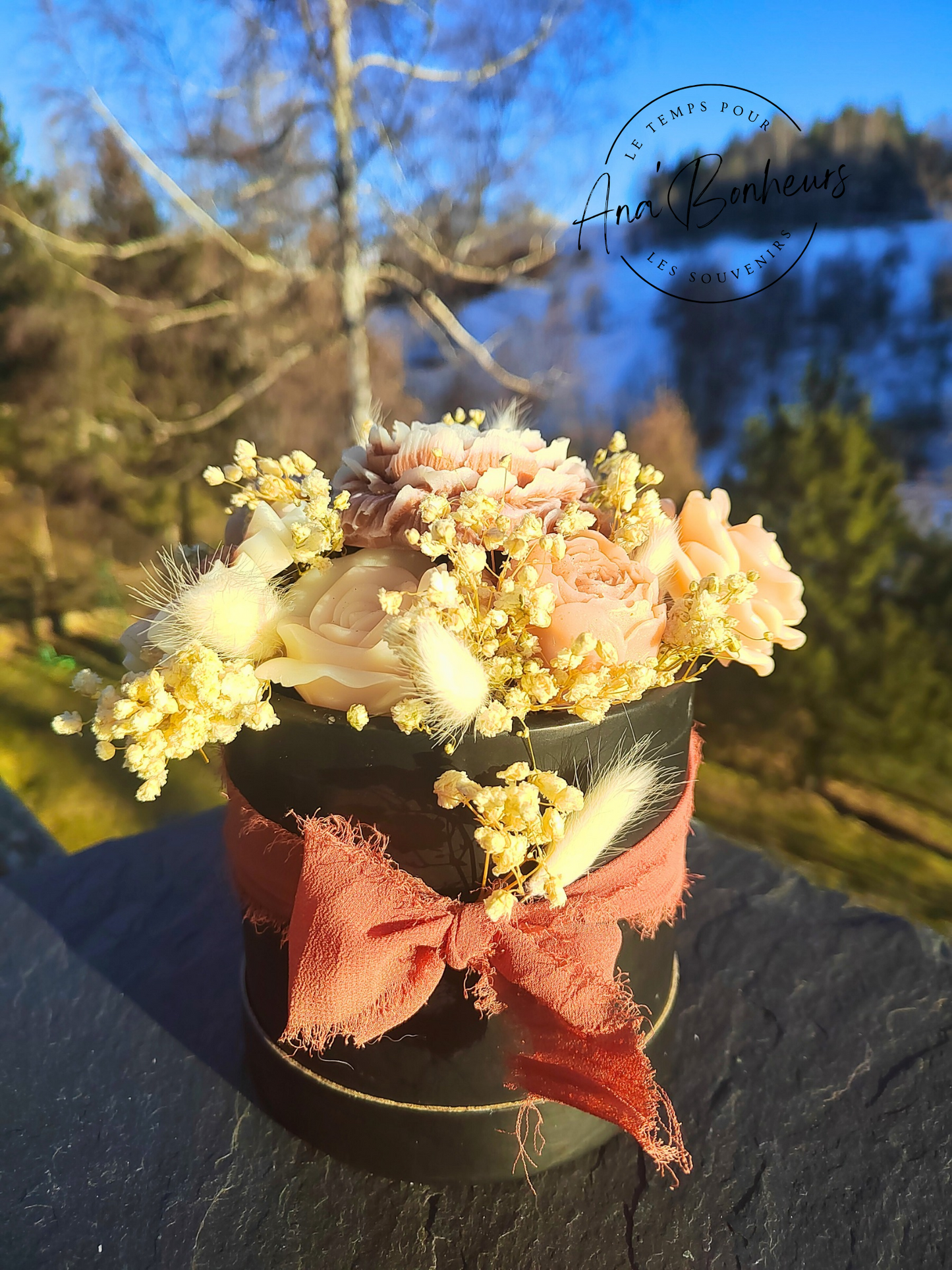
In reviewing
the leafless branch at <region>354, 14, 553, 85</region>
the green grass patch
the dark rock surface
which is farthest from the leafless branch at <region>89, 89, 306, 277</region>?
the dark rock surface

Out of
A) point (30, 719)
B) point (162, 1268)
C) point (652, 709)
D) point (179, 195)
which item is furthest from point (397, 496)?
point (30, 719)

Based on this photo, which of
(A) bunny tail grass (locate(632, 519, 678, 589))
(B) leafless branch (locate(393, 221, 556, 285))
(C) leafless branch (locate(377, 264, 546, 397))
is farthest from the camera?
(C) leafless branch (locate(377, 264, 546, 397))

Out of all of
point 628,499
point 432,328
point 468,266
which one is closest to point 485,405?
point 432,328

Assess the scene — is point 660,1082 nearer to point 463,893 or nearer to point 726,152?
point 463,893

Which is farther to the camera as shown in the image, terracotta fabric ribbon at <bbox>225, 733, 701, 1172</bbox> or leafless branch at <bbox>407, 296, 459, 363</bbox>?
leafless branch at <bbox>407, 296, 459, 363</bbox>

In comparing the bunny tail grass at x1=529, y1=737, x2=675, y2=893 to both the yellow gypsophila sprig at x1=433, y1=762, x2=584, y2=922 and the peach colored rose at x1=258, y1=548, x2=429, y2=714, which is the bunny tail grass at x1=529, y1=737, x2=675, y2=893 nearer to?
the yellow gypsophila sprig at x1=433, y1=762, x2=584, y2=922

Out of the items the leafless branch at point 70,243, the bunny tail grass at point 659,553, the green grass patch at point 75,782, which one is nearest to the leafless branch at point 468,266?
the leafless branch at point 70,243
